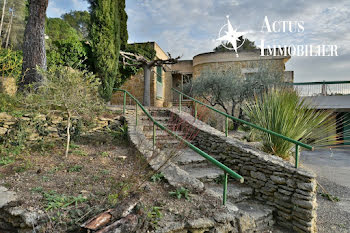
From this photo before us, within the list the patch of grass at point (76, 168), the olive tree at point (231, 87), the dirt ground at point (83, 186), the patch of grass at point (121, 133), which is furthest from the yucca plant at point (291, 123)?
the olive tree at point (231, 87)

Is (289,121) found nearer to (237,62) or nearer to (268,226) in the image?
(268,226)

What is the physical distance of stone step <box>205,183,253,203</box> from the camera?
375cm

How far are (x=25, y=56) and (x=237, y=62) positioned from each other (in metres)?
11.3

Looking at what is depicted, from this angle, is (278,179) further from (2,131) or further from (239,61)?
(239,61)

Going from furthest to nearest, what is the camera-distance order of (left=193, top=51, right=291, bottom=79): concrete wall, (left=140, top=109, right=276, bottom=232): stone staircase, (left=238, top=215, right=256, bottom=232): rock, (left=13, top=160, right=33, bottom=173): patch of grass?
(left=193, top=51, right=291, bottom=79): concrete wall, (left=13, top=160, right=33, bottom=173): patch of grass, (left=140, top=109, right=276, bottom=232): stone staircase, (left=238, top=215, right=256, bottom=232): rock

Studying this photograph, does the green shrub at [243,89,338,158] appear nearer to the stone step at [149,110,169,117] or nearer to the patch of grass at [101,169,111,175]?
the patch of grass at [101,169,111,175]

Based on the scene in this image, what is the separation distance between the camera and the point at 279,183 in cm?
373

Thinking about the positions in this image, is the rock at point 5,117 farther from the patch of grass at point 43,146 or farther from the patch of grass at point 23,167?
the patch of grass at point 23,167

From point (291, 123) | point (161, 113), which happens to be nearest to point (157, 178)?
point (291, 123)

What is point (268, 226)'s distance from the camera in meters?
3.50

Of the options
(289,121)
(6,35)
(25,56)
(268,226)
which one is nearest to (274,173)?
(268,226)

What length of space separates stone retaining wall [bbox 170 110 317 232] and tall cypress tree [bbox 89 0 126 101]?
18.2 feet

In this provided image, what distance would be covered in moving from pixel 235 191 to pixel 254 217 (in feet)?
2.09

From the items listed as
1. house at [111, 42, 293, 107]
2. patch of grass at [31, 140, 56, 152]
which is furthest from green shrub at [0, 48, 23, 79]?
house at [111, 42, 293, 107]
